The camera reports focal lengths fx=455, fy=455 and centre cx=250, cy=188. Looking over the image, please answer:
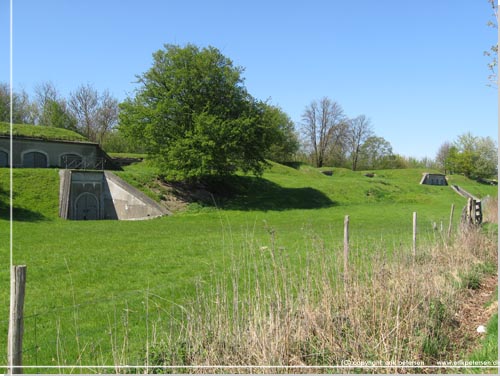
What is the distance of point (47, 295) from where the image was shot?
31.6 feet

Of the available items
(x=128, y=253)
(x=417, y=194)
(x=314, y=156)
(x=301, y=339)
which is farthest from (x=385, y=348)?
(x=314, y=156)

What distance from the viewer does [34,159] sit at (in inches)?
1494

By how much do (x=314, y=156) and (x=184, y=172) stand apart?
165 ft

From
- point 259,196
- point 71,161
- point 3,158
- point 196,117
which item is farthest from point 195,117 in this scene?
point 3,158

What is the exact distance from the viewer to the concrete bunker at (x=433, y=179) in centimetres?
6278

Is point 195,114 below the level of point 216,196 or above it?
above

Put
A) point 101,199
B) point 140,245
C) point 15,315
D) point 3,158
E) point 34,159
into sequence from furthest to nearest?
point 34,159 → point 3,158 → point 101,199 → point 140,245 → point 15,315

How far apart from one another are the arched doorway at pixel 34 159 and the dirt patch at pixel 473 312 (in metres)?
36.4

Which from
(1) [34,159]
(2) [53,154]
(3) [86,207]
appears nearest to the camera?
(3) [86,207]

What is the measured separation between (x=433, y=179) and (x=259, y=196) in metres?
36.6

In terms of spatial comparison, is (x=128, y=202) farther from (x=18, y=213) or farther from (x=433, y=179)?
(x=433, y=179)

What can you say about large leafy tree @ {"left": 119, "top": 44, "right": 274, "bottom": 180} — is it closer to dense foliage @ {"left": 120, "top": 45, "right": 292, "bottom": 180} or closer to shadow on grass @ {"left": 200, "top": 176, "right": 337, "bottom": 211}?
dense foliage @ {"left": 120, "top": 45, "right": 292, "bottom": 180}

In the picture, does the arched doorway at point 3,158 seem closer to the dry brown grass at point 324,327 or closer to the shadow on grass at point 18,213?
the shadow on grass at point 18,213

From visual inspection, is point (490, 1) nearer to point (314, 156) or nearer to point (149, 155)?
point (149, 155)
